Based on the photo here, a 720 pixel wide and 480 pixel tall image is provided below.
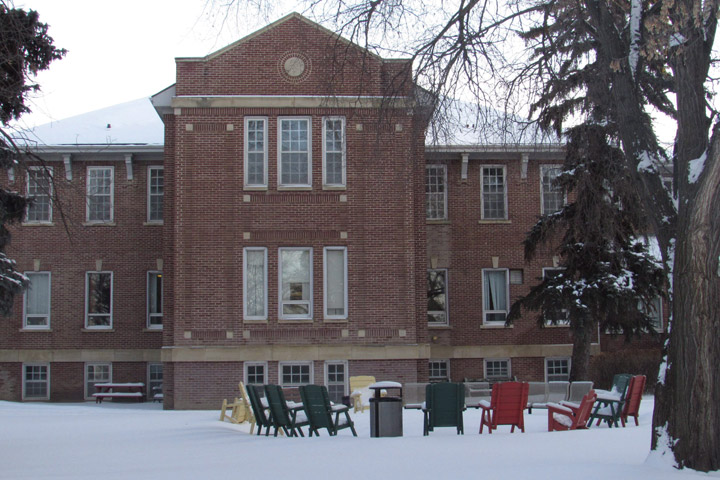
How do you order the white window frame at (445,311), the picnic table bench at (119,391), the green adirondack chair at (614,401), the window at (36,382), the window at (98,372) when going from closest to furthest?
the green adirondack chair at (614,401), the picnic table bench at (119,391), the window at (36,382), the window at (98,372), the white window frame at (445,311)

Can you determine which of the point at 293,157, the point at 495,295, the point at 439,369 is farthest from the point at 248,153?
the point at 495,295

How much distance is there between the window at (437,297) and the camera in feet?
92.9

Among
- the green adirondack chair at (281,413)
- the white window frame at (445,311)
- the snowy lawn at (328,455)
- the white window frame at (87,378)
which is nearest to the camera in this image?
the snowy lawn at (328,455)

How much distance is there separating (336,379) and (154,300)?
7779mm

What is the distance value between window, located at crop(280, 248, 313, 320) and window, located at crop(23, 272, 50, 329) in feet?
29.5

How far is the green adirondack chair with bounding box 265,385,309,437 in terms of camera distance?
46.1ft

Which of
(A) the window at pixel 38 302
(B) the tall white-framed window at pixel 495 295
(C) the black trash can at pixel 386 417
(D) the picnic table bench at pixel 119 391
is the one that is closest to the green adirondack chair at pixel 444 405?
(C) the black trash can at pixel 386 417

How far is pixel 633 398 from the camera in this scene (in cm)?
1494

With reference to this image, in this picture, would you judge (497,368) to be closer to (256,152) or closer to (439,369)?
(439,369)

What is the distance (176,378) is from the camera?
23094mm

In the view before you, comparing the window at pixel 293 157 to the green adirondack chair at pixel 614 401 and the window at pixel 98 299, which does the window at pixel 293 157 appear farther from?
the green adirondack chair at pixel 614 401

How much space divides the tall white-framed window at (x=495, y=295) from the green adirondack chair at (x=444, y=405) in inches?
578

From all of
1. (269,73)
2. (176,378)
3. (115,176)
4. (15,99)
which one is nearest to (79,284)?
(115,176)

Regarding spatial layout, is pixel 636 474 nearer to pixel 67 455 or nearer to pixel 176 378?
pixel 67 455
